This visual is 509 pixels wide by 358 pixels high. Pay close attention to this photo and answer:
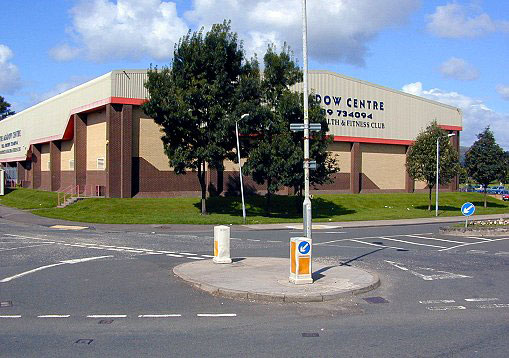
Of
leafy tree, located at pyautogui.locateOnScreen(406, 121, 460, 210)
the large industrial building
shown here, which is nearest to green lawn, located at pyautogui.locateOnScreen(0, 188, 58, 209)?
the large industrial building

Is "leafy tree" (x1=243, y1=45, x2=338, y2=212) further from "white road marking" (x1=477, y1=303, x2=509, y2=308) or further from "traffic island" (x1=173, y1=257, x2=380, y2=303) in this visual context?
"white road marking" (x1=477, y1=303, x2=509, y2=308)

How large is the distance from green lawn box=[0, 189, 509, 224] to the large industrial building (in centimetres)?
214

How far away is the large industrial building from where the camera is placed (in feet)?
134

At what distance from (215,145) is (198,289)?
2189 cm

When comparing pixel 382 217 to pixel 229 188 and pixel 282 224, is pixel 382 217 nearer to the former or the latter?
pixel 282 224

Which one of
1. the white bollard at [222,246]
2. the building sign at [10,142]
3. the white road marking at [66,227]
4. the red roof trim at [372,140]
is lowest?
the white road marking at [66,227]

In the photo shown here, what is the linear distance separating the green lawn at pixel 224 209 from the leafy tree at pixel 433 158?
3540mm

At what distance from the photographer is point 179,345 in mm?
7676

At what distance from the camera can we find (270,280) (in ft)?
40.6

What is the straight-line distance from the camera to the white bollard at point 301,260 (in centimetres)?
1177

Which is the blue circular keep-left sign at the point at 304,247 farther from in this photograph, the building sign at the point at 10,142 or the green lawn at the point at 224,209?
the building sign at the point at 10,142

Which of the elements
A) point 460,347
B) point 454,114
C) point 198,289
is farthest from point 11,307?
point 454,114

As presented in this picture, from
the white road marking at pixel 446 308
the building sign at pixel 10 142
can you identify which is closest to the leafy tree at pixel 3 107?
the building sign at pixel 10 142

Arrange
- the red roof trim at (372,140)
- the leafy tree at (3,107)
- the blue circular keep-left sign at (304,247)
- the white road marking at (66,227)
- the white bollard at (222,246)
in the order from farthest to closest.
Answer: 1. the leafy tree at (3,107)
2. the red roof trim at (372,140)
3. the white road marking at (66,227)
4. the white bollard at (222,246)
5. the blue circular keep-left sign at (304,247)
